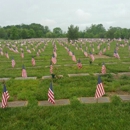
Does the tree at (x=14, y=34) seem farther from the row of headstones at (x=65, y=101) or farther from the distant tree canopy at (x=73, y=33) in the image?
the row of headstones at (x=65, y=101)

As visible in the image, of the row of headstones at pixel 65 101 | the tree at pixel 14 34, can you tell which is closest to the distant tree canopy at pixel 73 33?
the tree at pixel 14 34

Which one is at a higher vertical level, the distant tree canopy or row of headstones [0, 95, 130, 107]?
the distant tree canopy

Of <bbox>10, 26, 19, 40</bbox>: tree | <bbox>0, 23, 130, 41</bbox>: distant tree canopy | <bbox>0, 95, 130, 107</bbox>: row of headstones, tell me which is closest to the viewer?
<bbox>0, 95, 130, 107</bbox>: row of headstones

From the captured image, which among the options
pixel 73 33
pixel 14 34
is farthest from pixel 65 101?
pixel 14 34

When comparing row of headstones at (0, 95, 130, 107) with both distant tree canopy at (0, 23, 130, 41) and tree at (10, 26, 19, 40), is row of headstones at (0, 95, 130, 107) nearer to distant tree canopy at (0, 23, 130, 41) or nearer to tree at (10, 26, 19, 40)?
distant tree canopy at (0, 23, 130, 41)

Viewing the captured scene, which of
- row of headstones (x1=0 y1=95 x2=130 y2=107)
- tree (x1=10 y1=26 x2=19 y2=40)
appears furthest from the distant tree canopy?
row of headstones (x1=0 y1=95 x2=130 y2=107)

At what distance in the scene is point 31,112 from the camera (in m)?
6.23

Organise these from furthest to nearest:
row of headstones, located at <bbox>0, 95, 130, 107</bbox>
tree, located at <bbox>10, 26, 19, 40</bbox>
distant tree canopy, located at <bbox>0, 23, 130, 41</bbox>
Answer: tree, located at <bbox>10, 26, 19, 40</bbox> → distant tree canopy, located at <bbox>0, 23, 130, 41</bbox> → row of headstones, located at <bbox>0, 95, 130, 107</bbox>

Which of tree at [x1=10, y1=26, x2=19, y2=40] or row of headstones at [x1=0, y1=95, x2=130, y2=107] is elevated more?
tree at [x1=10, y1=26, x2=19, y2=40]

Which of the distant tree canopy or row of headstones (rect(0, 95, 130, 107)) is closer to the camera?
row of headstones (rect(0, 95, 130, 107))

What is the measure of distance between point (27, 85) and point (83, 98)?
3108 millimetres

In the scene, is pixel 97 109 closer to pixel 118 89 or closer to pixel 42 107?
pixel 42 107

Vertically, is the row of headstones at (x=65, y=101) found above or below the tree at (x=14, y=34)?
below

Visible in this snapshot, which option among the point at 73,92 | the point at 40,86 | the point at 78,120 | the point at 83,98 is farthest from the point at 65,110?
the point at 40,86
